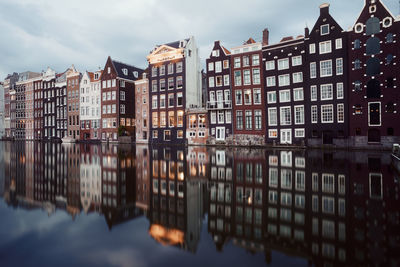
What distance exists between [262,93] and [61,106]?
62688mm

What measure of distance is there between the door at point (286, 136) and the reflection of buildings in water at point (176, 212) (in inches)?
1355

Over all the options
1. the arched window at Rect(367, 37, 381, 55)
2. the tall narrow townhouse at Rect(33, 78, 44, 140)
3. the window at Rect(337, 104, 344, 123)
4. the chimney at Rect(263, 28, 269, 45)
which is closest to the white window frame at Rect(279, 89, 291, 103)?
the window at Rect(337, 104, 344, 123)

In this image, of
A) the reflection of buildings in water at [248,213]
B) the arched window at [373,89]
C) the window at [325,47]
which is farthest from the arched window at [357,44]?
the reflection of buildings in water at [248,213]

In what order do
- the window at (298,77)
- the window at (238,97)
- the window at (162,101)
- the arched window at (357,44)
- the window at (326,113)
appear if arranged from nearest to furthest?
Answer: the arched window at (357,44) → the window at (326,113) → the window at (298,77) → the window at (238,97) → the window at (162,101)

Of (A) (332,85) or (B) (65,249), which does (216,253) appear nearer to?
(B) (65,249)

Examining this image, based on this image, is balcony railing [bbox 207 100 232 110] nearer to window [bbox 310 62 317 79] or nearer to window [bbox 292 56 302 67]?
window [bbox 292 56 302 67]

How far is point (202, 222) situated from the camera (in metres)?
8.25

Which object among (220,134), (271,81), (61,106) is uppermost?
(271,81)

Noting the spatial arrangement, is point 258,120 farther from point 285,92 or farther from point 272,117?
point 285,92

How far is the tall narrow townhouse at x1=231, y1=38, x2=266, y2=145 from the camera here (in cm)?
4878

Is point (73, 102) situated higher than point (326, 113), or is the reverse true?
point (73, 102)

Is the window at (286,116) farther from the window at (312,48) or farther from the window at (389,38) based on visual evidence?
the window at (389,38)

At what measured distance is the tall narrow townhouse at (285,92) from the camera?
45.0 m

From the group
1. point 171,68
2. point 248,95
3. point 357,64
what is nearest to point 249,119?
point 248,95
